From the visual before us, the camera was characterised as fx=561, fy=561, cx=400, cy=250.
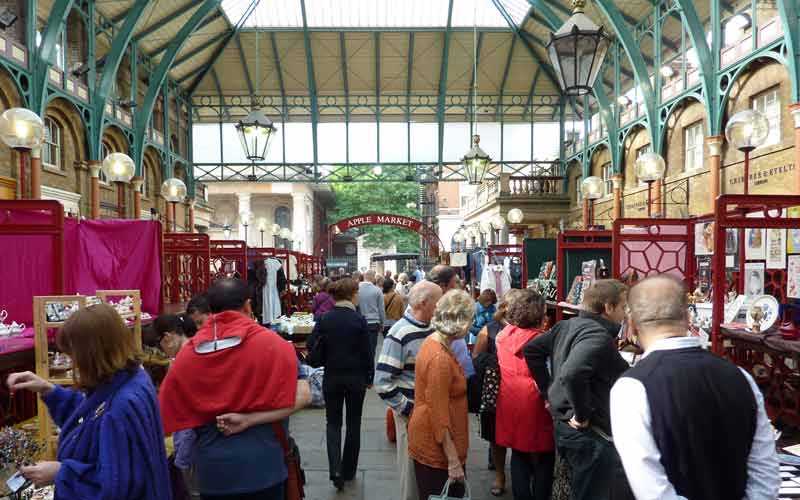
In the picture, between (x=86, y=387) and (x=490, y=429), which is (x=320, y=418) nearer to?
(x=490, y=429)

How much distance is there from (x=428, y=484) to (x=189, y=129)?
23.7 m

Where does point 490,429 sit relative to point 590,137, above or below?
below

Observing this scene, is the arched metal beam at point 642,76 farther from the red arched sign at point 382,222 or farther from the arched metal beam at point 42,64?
the arched metal beam at point 42,64

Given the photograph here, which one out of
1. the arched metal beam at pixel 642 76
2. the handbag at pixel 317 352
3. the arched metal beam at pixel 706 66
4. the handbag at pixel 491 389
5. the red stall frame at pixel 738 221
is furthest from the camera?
the arched metal beam at pixel 642 76

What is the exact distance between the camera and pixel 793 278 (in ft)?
18.8

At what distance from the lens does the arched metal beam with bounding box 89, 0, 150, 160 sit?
1436cm

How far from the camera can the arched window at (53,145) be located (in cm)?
1387

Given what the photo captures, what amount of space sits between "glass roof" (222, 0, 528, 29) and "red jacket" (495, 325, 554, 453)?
20.3 m

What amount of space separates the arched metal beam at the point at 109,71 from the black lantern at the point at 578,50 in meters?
13.0

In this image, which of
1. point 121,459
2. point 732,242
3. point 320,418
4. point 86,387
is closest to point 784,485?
point 121,459

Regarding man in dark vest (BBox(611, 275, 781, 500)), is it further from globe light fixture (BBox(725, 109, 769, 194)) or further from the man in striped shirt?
globe light fixture (BBox(725, 109, 769, 194))

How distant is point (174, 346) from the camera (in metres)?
4.55

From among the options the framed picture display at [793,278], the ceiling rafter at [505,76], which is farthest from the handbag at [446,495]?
the ceiling rafter at [505,76]

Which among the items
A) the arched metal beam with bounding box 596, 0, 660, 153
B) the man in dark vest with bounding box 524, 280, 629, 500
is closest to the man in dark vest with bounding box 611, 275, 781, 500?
the man in dark vest with bounding box 524, 280, 629, 500
